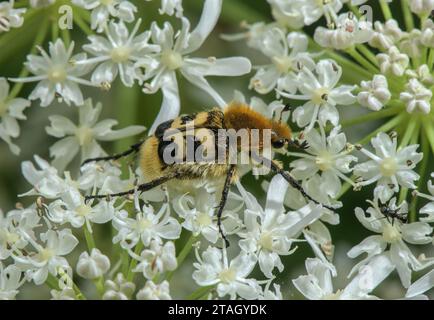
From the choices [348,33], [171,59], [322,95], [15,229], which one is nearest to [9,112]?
[15,229]

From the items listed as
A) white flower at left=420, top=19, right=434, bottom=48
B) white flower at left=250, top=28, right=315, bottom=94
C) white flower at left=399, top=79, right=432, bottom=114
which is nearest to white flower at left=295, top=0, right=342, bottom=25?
white flower at left=250, top=28, right=315, bottom=94

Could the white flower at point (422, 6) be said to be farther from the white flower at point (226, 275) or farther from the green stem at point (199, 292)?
the green stem at point (199, 292)

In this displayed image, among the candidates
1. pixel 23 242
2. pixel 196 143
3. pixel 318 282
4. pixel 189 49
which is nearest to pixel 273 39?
pixel 189 49

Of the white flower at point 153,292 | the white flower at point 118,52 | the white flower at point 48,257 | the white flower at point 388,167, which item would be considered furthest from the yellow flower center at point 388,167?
the white flower at point 48,257

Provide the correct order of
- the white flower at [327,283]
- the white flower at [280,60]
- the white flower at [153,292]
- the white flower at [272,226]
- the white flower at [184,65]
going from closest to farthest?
the white flower at [153,292] < the white flower at [327,283] < the white flower at [272,226] < the white flower at [184,65] < the white flower at [280,60]

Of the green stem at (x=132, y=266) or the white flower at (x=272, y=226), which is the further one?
the white flower at (x=272, y=226)

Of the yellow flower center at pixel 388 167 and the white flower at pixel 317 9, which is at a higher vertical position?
the white flower at pixel 317 9
